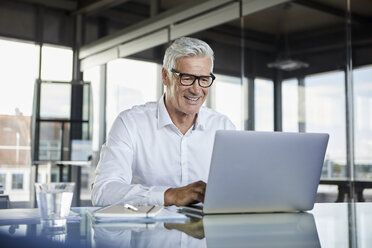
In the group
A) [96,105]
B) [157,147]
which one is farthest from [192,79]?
[96,105]

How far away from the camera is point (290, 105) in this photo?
3.94 metres

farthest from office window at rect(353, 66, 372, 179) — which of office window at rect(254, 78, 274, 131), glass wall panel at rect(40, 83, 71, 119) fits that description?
glass wall panel at rect(40, 83, 71, 119)

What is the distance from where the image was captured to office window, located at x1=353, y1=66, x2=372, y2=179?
347 cm

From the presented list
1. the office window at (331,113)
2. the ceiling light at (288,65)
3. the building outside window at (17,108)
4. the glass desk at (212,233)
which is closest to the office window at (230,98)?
the ceiling light at (288,65)

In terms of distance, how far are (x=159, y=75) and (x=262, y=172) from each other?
4.28 meters

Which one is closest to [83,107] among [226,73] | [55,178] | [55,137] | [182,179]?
[55,137]

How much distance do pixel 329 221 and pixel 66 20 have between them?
6.36m

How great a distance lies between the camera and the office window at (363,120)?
3471mm

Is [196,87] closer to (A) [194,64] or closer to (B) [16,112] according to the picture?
(A) [194,64]

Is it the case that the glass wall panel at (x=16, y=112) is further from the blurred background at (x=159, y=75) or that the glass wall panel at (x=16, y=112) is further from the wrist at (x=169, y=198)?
the wrist at (x=169, y=198)

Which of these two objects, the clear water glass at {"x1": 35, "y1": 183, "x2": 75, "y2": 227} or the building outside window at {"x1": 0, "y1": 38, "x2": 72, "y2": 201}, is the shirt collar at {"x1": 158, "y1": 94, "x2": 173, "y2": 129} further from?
the building outside window at {"x1": 0, "y1": 38, "x2": 72, "y2": 201}

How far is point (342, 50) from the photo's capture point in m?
→ 3.62

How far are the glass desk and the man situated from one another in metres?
0.78

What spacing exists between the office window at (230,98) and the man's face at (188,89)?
2.40 m
